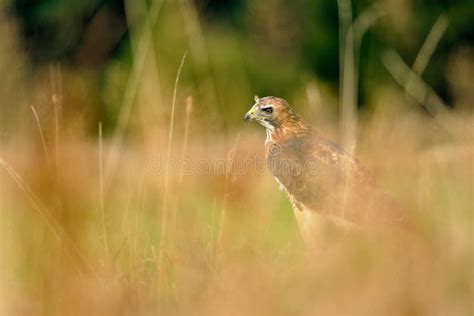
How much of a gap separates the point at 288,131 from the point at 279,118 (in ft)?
0.30

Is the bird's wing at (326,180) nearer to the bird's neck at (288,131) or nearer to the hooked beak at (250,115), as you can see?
the bird's neck at (288,131)

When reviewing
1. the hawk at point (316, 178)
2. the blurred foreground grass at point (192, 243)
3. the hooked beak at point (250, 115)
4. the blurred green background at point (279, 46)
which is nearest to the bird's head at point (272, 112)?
the hawk at point (316, 178)

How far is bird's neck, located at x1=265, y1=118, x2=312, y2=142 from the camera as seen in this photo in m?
5.09

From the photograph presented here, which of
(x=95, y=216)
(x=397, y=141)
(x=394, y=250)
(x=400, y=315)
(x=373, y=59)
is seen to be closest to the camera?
(x=400, y=315)

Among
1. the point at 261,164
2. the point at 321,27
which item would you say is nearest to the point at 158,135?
the point at 261,164

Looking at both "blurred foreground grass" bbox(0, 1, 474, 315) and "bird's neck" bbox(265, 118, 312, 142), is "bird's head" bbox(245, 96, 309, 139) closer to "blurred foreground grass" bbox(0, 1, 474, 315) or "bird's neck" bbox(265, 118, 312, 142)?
"bird's neck" bbox(265, 118, 312, 142)

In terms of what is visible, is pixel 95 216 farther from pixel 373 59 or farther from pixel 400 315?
pixel 373 59

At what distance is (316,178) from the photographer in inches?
182

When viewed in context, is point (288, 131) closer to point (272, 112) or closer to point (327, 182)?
point (272, 112)

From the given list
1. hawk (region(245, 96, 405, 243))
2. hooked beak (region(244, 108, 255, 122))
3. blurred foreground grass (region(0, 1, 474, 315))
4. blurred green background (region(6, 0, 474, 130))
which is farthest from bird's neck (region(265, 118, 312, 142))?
blurred green background (region(6, 0, 474, 130))

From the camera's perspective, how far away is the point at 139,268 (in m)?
3.25

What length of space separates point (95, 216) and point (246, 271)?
37.3 inches

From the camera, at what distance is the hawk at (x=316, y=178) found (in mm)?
4051

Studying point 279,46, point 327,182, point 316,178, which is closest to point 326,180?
point 327,182
